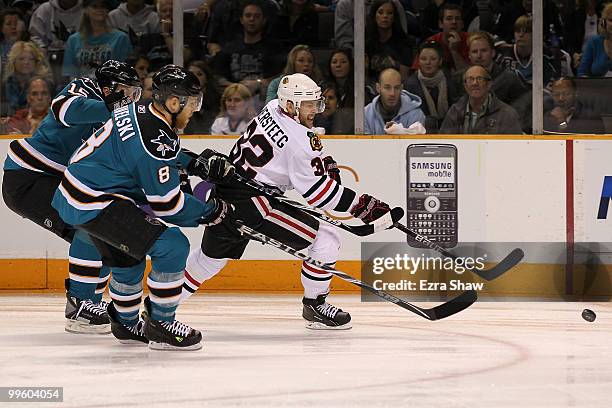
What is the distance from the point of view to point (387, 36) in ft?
21.2

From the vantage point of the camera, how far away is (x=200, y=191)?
17.4 ft

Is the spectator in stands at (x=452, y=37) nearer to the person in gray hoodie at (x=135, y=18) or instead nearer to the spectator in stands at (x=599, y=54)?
the spectator in stands at (x=599, y=54)

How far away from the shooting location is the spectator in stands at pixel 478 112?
6402mm

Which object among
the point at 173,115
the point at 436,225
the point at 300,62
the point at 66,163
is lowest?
the point at 436,225

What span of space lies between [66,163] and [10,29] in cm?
175

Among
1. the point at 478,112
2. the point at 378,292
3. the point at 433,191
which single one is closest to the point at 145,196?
the point at 378,292

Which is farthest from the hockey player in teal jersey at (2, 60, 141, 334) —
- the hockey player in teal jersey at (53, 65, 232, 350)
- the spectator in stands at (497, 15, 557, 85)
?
the spectator in stands at (497, 15, 557, 85)

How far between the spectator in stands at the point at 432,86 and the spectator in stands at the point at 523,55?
0.96ft

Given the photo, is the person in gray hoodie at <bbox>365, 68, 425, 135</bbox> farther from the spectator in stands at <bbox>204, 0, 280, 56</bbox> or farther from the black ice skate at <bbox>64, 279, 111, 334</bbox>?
the black ice skate at <bbox>64, 279, 111, 334</bbox>

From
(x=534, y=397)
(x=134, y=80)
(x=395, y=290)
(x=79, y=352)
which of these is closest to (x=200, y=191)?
(x=134, y=80)

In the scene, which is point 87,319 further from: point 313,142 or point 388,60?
point 388,60

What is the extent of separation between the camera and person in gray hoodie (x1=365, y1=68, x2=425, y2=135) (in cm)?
645

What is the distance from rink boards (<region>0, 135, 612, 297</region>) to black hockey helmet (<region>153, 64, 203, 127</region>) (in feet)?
6.39

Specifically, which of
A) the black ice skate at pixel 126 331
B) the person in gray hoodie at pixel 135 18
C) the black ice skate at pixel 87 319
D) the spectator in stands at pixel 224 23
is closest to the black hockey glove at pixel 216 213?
the black ice skate at pixel 126 331
